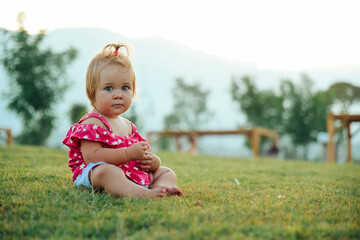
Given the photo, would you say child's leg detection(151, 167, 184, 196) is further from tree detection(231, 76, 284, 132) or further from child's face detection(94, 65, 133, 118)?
tree detection(231, 76, 284, 132)

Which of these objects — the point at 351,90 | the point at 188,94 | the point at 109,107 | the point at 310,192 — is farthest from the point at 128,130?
the point at 188,94

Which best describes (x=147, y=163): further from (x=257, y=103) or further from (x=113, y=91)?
(x=257, y=103)

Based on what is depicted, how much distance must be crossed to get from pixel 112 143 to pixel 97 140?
0.42 ft

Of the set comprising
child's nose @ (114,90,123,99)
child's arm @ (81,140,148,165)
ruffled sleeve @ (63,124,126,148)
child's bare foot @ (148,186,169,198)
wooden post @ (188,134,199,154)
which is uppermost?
child's nose @ (114,90,123,99)

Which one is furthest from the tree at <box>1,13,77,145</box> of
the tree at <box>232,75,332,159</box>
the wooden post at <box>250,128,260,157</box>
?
the tree at <box>232,75,332,159</box>

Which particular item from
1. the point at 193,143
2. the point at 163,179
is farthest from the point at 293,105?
the point at 163,179

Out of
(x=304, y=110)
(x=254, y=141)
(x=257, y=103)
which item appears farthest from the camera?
(x=257, y=103)

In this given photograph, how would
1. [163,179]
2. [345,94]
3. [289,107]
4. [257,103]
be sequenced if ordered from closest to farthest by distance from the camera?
[163,179] < [345,94] < [289,107] < [257,103]

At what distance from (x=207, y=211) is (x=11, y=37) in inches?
786

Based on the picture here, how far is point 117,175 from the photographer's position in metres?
2.23

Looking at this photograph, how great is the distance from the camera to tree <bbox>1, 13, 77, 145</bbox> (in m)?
18.6

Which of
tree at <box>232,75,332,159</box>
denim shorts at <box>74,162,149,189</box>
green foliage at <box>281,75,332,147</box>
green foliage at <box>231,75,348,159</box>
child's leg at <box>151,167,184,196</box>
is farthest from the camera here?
tree at <box>232,75,332,159</box>

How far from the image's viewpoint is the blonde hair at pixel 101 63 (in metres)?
2.46

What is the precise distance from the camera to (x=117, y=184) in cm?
222
